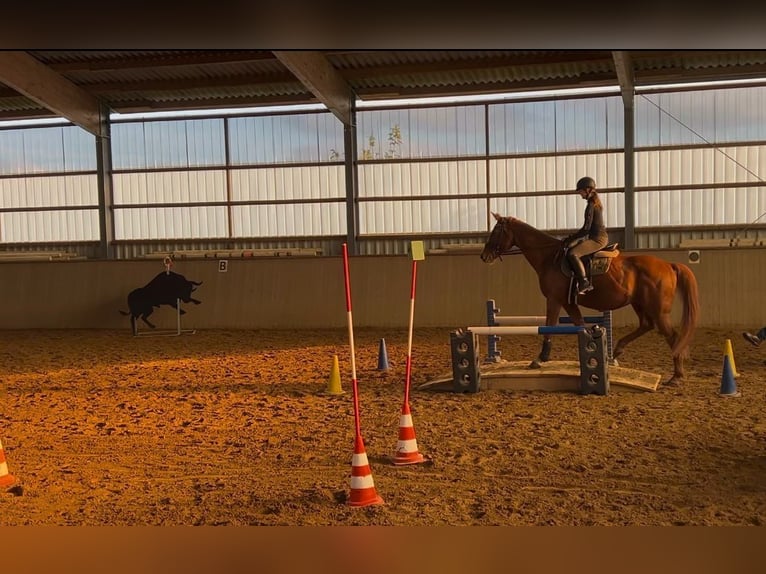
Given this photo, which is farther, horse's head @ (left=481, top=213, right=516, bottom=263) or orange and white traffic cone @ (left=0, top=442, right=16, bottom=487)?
horse's head @ (left=481, top=213, right=516, bottom=263)

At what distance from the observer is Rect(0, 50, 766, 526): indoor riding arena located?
437 cm

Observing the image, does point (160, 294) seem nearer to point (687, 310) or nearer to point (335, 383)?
point (335, 383)

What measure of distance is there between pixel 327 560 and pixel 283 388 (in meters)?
6.71

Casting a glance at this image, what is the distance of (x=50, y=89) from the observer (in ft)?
60.2

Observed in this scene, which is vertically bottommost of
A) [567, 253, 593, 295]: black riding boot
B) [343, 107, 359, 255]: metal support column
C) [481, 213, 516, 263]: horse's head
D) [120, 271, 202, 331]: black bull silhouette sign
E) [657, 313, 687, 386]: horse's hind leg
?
[657, 313, 687, 386]: horse's hind leg

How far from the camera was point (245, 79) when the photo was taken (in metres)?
19.1

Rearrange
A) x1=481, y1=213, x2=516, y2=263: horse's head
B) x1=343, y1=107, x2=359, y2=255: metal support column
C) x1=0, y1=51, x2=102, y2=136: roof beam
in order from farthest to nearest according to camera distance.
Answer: x1=343, y1=107, x2=359, y2=255: metal support column < x1=0, y1=51, x2=102, y2=136: roof beam < x1=481, y1=213, x2=516, y2=263: horse's head

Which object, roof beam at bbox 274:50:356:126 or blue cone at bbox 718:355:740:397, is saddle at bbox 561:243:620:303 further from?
roof beam at bbox 274:50:356:126

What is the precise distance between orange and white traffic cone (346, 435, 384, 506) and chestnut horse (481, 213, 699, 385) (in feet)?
14.1

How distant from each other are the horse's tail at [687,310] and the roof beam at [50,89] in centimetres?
1551

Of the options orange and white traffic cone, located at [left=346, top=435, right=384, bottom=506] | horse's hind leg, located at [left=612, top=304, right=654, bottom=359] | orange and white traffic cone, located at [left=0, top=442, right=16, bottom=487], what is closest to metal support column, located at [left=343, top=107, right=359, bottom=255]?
horse's hind leg, located at [left=612, top=304, right=654, bottom=359]

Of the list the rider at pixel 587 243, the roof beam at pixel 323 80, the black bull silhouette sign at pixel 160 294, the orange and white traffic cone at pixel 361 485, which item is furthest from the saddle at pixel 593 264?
the roof beam at pixel 323 80

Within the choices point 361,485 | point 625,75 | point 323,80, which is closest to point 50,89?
point 323,80

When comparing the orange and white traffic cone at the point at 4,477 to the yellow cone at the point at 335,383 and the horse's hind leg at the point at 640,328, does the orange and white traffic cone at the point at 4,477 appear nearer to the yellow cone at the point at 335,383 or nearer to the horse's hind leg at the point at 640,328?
the yellow cone at the point at 335,383
